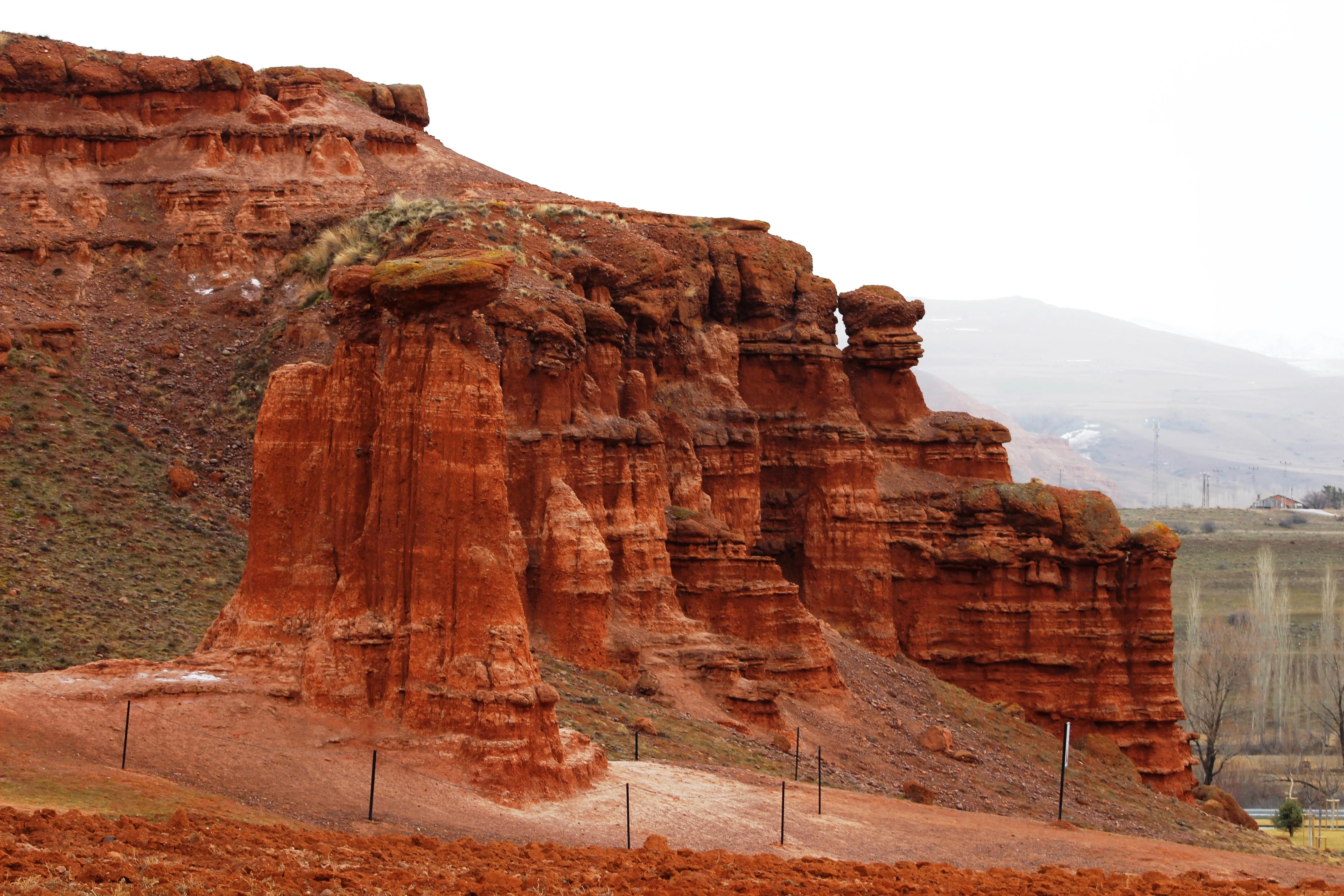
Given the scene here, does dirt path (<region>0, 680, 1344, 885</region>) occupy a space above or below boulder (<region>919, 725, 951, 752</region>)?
above

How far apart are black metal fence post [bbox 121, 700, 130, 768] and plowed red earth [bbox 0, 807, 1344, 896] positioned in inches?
127

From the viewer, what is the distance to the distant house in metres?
163

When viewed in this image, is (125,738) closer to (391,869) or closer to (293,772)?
(293,772)

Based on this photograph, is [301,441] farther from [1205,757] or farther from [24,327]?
[1205,757]

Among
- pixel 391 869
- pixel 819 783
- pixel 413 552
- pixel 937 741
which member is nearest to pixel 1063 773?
pixel 819 783

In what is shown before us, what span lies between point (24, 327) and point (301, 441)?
84.8ft

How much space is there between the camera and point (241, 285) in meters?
56.0

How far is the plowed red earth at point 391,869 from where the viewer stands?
17672 mm

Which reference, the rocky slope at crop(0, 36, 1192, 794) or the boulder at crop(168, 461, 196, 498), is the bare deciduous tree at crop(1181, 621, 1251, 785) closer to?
the rocky slope at crop(0, 36, 1192, 794)

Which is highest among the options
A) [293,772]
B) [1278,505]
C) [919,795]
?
[1278,505]

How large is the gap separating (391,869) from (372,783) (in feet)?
12.5

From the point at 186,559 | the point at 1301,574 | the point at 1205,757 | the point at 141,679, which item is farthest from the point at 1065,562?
the point at 1301,574

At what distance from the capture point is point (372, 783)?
78.4ft

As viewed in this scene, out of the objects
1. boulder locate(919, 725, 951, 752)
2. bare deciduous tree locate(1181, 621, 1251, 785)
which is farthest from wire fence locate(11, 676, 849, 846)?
bare deciduous tree locate(1181, 621, 1251, 785)
